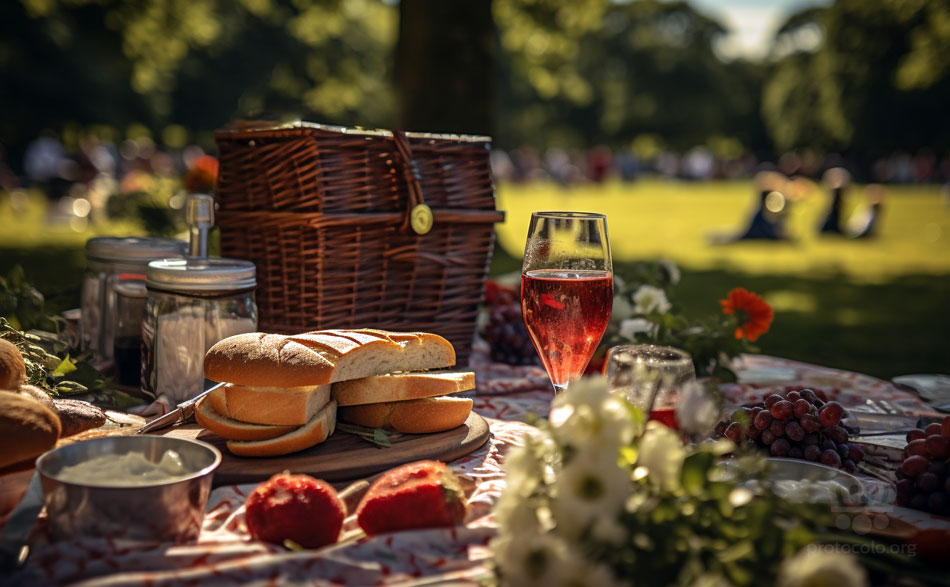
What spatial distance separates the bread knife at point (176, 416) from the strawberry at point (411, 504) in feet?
1.89

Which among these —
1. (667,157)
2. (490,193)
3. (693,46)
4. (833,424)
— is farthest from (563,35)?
(693,46)

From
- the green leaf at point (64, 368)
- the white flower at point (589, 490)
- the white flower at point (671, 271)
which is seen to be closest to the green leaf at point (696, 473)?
the white flower at point (589, 490)

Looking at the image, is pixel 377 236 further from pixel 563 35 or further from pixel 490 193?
pixel 563 35

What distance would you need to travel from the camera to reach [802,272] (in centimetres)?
1197

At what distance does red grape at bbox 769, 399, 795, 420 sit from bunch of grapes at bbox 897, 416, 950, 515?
0.27 meters

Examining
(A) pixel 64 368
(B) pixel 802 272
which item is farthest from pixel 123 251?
(B) pixel 802 272

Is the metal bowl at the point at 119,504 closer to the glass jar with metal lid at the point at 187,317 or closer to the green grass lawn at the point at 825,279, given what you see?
the glass jar with metal lid at the point at 187,317

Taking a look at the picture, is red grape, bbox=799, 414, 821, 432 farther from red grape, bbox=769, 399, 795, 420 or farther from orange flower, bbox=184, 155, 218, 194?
orange flower, bbox=184, 155, 218, 194

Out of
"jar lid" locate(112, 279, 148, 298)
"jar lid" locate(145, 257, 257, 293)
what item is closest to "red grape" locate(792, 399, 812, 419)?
"jar lid" locate(145, 257, 257, 293)

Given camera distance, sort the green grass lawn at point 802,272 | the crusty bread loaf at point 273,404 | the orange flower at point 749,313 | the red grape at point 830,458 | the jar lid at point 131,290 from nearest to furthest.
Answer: the crusty bread loaf at point 273,404
the red grape at point 830,458
the jar lid at point 131,290
the orange flower at point 749,313
the green grass lawn at point 802,272

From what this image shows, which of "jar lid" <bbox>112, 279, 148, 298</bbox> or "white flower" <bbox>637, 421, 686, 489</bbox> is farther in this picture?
"jar lid" <bbox>112, 279, 148, 298</bbox>

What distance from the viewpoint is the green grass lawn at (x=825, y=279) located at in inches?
259

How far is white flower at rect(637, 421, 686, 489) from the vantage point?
1202 mm

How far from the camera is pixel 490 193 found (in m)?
3.07
